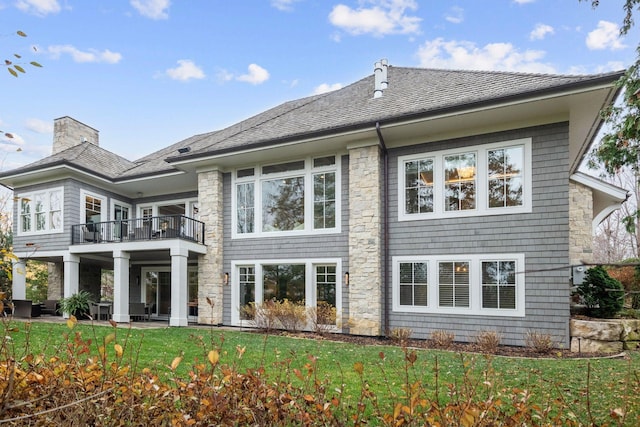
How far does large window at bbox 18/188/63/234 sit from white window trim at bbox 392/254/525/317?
11621 millimetres

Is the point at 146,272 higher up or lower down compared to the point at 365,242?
lower down

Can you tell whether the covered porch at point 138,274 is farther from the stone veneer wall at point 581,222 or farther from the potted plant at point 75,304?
the stone veneer wall at point 581,222

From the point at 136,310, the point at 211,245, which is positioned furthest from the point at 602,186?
the point at 136,310

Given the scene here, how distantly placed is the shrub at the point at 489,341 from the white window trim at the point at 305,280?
11.3ft

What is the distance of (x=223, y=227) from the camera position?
493 inches

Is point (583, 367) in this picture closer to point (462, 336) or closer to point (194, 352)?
point (462, 336)

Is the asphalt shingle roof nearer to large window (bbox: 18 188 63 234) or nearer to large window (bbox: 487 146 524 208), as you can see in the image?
large window (bbox: 18 188 63 234)

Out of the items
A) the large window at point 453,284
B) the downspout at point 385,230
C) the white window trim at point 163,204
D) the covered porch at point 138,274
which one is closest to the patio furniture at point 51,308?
the covered porch at point 138,274

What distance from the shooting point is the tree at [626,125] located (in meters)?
4.07

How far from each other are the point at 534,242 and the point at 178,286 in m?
9.44

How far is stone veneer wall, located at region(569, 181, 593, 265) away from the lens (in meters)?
12.6

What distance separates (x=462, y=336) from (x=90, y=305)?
37.2 feet

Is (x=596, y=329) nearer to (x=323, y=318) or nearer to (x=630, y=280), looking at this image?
(x=323, y=318)

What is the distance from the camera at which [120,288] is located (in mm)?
12523
